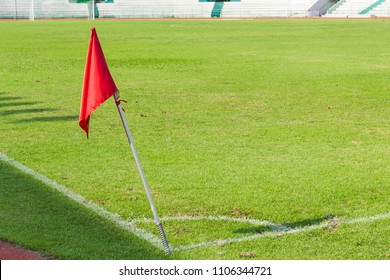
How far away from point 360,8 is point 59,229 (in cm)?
5927

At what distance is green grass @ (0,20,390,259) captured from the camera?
6.86 meters

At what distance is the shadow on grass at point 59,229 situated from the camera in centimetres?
608

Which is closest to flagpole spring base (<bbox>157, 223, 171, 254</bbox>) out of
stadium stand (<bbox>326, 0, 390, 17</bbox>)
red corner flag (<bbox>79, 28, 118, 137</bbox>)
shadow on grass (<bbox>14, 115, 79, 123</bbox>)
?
red corner flag (<bbox>79, 28, 118, 137</bbox>)

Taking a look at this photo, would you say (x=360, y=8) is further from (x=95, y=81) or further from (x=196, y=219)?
(x=95, y=81)

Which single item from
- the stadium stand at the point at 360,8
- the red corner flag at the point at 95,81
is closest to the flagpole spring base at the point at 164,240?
the red corner flag at the point at 95,81

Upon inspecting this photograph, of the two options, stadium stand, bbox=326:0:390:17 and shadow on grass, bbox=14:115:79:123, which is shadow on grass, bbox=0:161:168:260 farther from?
stadium stand, bbox=326:0:390:17

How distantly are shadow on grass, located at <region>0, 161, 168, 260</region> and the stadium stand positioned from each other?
55473mm

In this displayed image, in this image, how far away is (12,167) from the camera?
894 centimetres

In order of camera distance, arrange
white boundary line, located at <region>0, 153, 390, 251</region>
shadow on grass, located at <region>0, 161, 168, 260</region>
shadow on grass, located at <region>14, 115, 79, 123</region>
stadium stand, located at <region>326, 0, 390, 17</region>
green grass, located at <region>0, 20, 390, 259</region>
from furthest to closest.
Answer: stadium stand, located at <region>326, 0, 390, 17</region> < shadow on grass, located at <region>14, 115, 79, 123</region> < green grass, located at <region>0, 20, 390, 259</region> < white boundary line, located at <region>0, 153, 390, 251</region> < shadow on grass, located at <region>0, 161, 168, 260</region>

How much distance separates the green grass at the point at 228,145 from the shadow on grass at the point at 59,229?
148 millimetres

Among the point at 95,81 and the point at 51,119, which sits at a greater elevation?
the point at 95,81

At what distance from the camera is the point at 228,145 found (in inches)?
396

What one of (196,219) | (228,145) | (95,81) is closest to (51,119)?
(228,145)

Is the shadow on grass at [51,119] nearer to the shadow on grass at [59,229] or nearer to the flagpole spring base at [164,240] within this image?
the shadow on grass at [59,229]
